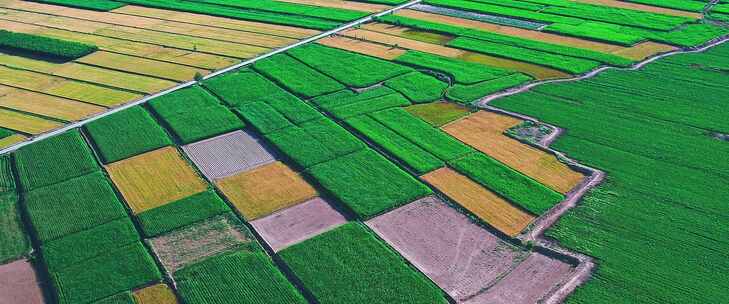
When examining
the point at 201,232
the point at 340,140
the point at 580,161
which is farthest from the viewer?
the point at 340,140

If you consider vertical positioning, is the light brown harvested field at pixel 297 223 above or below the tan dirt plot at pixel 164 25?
below

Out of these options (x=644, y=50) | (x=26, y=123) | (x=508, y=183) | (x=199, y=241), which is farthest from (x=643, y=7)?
(x=26, y=123)

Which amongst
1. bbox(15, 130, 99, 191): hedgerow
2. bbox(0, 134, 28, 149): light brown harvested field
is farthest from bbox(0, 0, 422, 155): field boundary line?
bbox(15, 130, 99, 191): hedgerow

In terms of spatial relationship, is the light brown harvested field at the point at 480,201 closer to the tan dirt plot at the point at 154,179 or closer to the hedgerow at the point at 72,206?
the tan dirt plot at the point at 154,179

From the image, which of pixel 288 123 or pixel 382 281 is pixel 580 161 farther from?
pixel 288 123

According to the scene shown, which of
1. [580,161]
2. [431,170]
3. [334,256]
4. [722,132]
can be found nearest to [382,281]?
[334,256]

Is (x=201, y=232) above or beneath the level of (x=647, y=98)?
beneath

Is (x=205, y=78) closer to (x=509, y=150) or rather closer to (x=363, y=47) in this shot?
(x=363, y=47)

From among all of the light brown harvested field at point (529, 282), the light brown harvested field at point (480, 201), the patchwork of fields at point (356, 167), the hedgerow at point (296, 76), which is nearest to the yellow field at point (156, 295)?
→ the patchwork of fields at point (356, 167)
